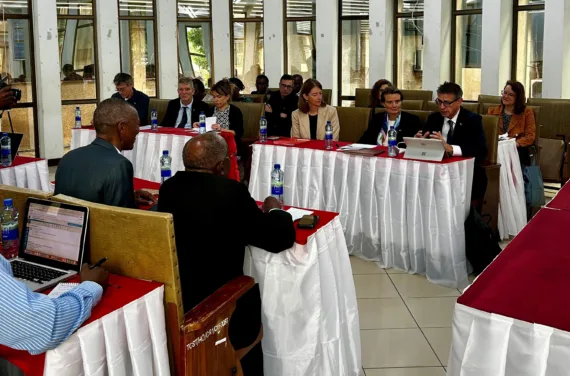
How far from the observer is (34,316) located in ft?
5.57

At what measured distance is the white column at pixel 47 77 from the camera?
8.83 metres

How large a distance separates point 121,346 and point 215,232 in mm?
608

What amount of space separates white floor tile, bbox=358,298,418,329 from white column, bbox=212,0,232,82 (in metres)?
7.18

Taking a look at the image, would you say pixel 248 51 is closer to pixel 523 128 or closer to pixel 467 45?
pixel 467 45

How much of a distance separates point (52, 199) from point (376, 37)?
Answer: 25.4 ft

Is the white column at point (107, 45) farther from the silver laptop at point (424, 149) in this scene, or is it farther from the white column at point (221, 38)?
the silver laptop at point (424, 149)

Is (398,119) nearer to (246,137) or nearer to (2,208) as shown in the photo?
(246,137)

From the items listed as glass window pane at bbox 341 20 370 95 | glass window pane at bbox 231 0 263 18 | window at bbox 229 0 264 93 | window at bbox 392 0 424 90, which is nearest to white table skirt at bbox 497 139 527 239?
window at bbox 392 0 424 90

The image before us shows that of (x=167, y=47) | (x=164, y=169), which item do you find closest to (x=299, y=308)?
(x=164, y=169)

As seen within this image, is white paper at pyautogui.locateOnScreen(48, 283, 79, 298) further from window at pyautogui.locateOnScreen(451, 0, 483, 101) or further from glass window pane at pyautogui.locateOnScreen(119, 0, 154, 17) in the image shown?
glass window pane at pyautogui.locateOnScreen(119, 0, 154, 17)

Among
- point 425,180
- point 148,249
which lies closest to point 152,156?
point 425,180

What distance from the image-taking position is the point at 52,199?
2.44 metres

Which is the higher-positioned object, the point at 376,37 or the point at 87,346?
the point at 376,37

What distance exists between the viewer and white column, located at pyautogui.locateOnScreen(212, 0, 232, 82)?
1045cm
